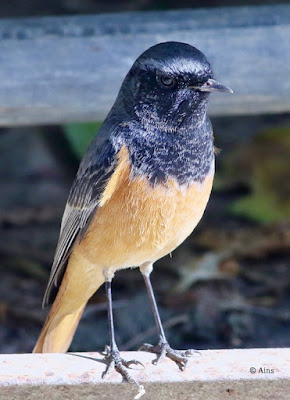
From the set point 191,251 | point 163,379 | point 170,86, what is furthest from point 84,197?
point 191,251

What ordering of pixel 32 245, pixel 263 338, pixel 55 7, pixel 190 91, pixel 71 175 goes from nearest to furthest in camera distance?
pixel 190 91, pixel 263 338, pixel 32 245, pixel 71 175, pixel 55 7

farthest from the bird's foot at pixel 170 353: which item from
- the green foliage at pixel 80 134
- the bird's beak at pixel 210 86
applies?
the green foliage at pixel 80 134

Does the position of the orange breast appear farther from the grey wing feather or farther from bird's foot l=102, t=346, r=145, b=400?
bird's foot l=102, t=346, r=145, b=400

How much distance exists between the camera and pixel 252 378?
4.30 meters

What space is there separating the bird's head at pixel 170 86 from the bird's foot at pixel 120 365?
1171mm

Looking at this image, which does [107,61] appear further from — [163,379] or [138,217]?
[163,379]

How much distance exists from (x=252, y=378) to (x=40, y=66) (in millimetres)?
2350

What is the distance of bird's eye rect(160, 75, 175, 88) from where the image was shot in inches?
189

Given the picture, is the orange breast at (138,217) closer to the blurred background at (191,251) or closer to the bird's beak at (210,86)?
the bird's beak at (210,86)

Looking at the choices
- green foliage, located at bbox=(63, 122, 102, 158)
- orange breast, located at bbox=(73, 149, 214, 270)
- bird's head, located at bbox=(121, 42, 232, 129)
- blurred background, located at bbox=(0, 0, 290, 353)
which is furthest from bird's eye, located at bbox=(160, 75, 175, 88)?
green foliage, located at bbox=(63, 122, 102, 158)

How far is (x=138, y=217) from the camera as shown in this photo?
4957 millimetres

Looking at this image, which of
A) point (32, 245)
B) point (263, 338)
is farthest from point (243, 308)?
point (32, 245)

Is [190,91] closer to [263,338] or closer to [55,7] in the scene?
[263,338]

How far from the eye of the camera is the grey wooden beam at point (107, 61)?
224 inches
